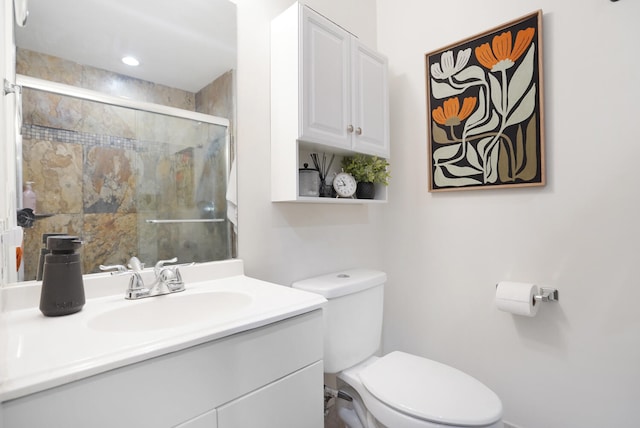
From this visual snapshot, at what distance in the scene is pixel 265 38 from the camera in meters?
1.34

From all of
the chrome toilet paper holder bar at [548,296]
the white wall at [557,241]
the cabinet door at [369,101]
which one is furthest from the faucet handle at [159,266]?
the chrome toilet paper holder bar at [548,296]

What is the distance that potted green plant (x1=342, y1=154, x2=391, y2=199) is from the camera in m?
1.57

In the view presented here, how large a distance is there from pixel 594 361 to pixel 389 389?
86 cm

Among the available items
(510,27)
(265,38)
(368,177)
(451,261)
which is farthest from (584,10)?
(265,38)

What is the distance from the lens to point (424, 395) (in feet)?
3.36

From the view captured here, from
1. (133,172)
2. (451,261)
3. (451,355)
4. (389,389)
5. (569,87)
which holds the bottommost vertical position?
(451,355)

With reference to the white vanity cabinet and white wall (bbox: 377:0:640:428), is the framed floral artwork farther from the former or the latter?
the white vanity cabinet

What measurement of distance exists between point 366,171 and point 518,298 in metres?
0.88

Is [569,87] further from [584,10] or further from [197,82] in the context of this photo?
[197,82]

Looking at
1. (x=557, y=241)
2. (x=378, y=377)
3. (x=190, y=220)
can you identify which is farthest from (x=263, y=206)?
(x=557, y=241)

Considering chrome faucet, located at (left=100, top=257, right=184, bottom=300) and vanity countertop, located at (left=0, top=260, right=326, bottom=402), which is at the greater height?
chrome faucet, located at (left=100, top=257, right=184, bottom=300)

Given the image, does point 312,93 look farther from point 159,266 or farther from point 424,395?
point 424,395

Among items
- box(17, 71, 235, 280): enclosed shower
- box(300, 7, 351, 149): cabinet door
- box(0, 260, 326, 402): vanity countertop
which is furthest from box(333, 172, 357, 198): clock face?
box(0, 260, 326, 402): vanity countertop

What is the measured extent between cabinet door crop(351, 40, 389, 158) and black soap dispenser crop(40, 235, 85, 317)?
1123 millimetres
